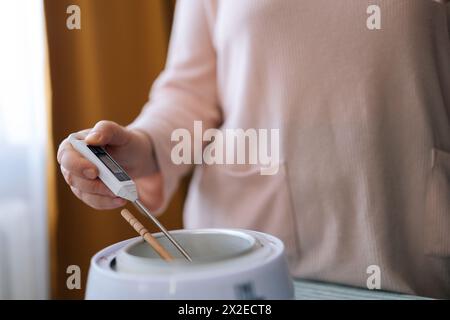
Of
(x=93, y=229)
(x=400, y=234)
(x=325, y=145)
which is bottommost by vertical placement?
(x=93, y=229)

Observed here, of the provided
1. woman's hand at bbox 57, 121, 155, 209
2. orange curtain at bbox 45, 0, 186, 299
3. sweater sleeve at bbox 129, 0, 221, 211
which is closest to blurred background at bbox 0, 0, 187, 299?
orange curtain at bbox 45, 0, 186, 299

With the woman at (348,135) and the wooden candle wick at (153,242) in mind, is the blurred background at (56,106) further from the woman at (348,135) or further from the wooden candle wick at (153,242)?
the wooden candle wick at (153,242)

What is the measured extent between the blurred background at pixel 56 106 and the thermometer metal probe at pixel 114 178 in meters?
0.43

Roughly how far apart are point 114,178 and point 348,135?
28 cm

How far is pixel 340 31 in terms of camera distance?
1.61 ft

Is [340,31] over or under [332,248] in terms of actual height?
over

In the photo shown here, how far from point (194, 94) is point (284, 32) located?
0.18 meters

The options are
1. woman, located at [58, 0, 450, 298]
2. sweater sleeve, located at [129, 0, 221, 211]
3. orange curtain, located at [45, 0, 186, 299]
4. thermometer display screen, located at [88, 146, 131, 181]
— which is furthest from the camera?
orange curtain, located at [45, 0, 186, 299]

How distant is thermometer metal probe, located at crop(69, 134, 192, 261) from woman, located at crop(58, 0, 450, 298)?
7 centimetres

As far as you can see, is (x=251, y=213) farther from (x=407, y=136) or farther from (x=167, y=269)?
(x=167, y=269)

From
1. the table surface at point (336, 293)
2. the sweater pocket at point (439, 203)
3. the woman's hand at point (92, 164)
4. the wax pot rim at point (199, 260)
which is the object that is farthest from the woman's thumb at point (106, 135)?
the sweater pocket at point (439, 203)

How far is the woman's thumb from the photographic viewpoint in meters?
0.37

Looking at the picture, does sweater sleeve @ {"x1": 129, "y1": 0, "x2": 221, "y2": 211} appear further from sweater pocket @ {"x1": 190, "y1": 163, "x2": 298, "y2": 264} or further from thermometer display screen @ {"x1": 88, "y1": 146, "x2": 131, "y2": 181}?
thermometer display screen @ {"x1": 88, "y1": 146, "x2": 131, "y2": 181}

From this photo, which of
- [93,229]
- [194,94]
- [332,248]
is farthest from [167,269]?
[93,229]
